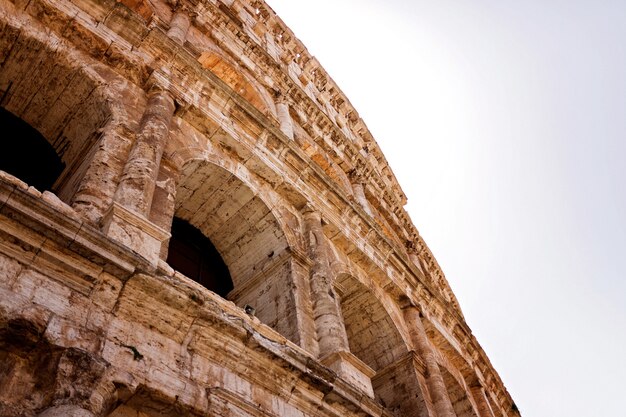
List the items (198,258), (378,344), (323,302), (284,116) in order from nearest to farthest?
(323,302), (198,258), (378,344), (284,116)

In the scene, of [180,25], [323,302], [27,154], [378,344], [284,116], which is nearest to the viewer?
[27,154]

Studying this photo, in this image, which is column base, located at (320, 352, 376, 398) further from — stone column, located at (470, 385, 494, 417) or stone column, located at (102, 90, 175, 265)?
stone column, located at (470, 385, 494, 417)

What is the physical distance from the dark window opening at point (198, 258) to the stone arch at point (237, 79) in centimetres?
389

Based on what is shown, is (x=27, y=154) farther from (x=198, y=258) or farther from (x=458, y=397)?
(x=458, y=397)

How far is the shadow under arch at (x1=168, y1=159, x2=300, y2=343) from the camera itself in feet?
22.6

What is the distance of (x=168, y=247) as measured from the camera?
20.8 ft

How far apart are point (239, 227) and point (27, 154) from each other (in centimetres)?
265

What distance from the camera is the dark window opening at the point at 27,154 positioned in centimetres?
636

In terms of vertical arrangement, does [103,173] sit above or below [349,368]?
above

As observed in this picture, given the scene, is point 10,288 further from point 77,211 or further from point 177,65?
point 177,65

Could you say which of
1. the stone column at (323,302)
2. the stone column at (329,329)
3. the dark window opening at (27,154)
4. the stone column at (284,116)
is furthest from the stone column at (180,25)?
the stone column at (329,329)

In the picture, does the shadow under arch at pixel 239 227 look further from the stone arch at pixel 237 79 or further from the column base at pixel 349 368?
the stone arch at pixel 237 79

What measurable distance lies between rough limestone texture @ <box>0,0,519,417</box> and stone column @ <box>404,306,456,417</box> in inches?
1.3

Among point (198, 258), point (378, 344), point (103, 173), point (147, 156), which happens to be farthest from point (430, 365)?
point (103, 173)
